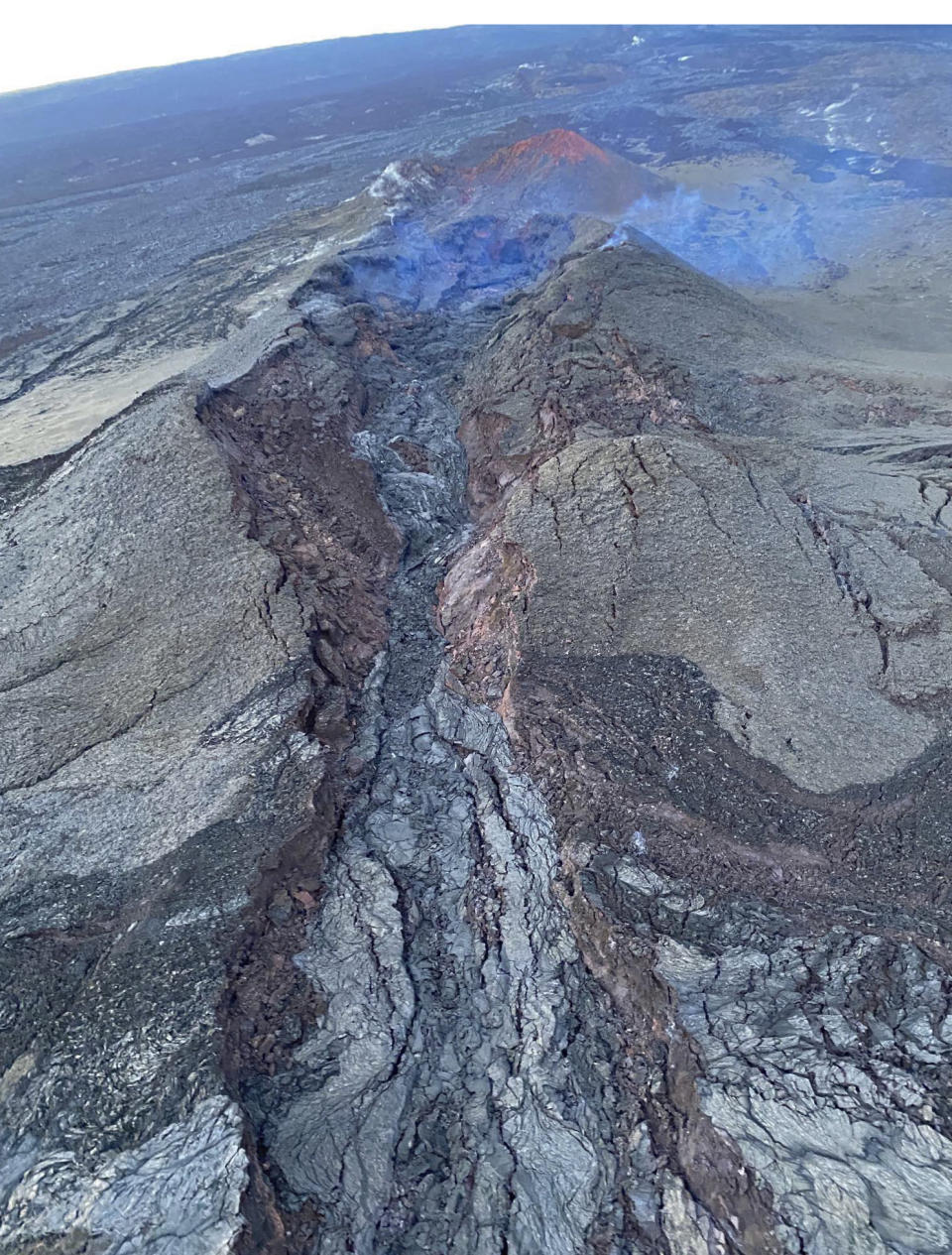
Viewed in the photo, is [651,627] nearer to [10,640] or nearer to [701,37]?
[10,640]

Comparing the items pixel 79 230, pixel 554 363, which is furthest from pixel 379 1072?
pixel 79 230

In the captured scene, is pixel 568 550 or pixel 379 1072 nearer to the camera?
pixel 379 1072

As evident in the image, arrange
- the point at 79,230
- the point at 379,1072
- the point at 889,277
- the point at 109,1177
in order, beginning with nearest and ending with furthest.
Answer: the point at 109,1177 → the point at 379,1072 → the point at 889,277 → the point at 79,230

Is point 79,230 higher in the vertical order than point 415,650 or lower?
higher

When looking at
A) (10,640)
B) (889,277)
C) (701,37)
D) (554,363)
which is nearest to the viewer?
(10,640)

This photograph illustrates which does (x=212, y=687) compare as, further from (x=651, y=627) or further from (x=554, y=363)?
(x=554, y=363)

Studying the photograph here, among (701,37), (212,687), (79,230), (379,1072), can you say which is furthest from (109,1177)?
(701,37)

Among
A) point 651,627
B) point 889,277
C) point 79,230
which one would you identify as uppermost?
point 79,230
